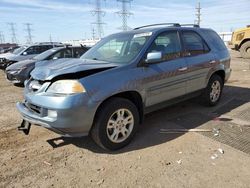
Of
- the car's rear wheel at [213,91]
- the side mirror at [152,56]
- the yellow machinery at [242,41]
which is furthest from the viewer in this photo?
the yellow machinery at [242,41]

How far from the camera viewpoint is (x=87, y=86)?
3344mm

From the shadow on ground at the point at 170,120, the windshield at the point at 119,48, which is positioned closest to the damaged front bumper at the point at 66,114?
the shadow on ground at the point at 170,120

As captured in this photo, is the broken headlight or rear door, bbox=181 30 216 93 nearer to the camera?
the broken headlight

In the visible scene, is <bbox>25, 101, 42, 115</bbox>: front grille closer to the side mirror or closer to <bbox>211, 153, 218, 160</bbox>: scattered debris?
the side mirror

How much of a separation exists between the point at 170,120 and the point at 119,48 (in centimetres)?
179

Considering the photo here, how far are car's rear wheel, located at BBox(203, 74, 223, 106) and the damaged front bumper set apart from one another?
321cm

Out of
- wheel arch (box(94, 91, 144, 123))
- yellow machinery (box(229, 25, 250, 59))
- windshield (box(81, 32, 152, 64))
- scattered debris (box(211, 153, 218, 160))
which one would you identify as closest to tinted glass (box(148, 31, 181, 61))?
windshield (box(81, 32, 152, 64))

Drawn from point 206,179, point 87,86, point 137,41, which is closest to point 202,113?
point 137,41

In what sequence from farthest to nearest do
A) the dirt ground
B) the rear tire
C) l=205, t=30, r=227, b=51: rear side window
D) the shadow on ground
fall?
the rear tire → l=205, t=30, r=227, b=51: rear side window → the shadow on ground → the dirt ground

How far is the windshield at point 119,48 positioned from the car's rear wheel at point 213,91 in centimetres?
213

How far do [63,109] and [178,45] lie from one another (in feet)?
8.80

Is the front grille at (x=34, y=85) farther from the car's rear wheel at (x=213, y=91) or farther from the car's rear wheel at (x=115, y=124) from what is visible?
the car's rear wheel at (x=213, y=91)

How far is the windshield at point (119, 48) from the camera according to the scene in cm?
418

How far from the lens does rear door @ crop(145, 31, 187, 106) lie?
418cm
